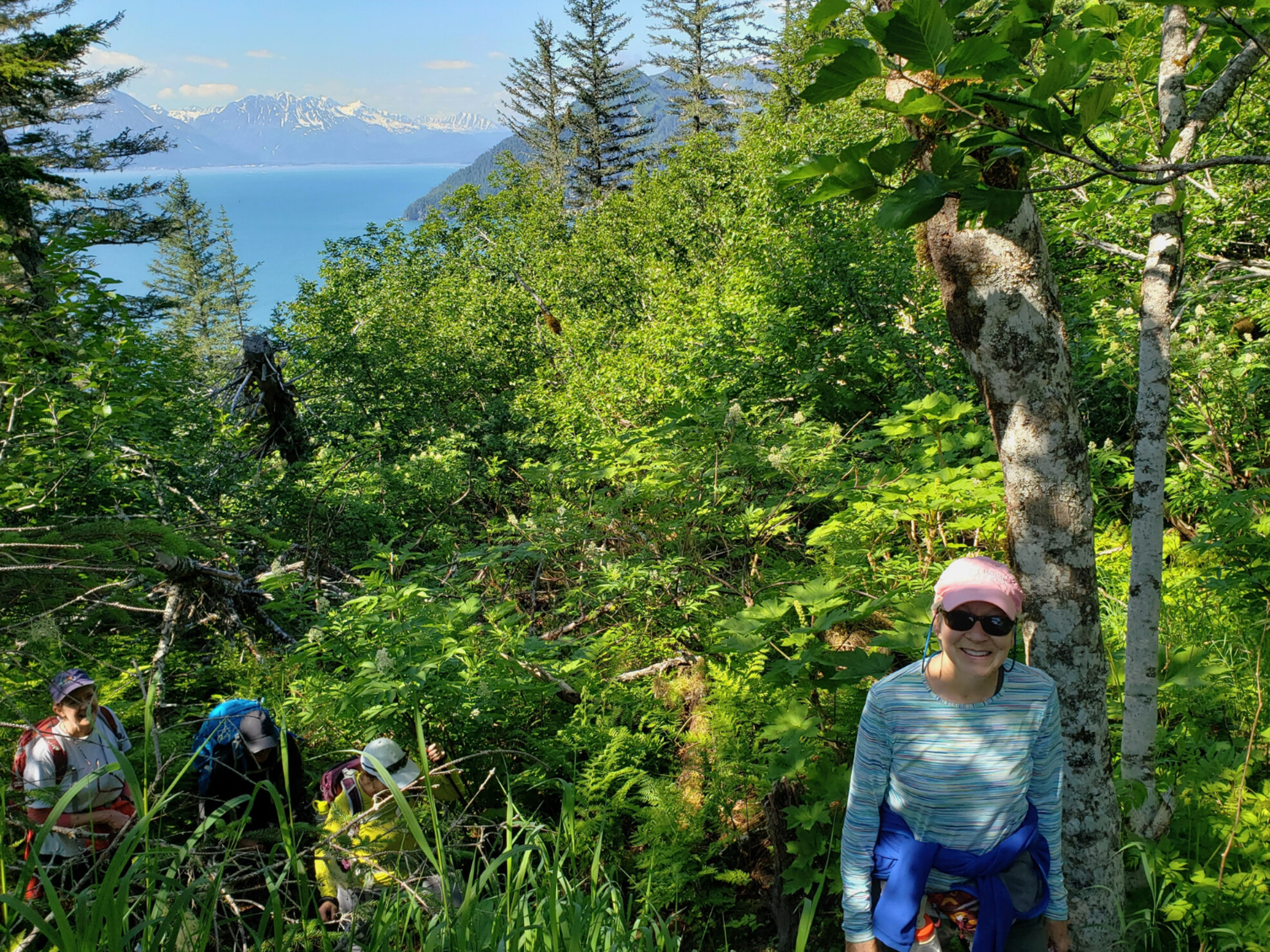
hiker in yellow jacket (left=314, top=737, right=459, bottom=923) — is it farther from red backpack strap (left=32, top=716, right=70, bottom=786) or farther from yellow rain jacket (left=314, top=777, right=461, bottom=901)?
red backpack strap (left=32, top=716, right=70, bottom=786)

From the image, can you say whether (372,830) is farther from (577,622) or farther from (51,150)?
(51,150)

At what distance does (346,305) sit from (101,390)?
817 centimetres

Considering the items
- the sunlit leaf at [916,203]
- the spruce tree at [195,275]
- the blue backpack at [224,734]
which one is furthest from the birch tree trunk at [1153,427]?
the spruce tree at [195,275]

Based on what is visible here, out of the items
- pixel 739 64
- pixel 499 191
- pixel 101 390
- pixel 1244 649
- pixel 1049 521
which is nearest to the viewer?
pixel 1049 521

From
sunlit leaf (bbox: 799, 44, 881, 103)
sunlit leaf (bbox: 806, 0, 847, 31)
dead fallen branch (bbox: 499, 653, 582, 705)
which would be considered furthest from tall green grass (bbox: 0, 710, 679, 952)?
dead fallen branch (bbox: 499, 653, 582, 705)

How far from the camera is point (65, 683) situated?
2.96 meters

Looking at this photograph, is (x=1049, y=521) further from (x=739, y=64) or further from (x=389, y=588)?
(x=739, y=64)

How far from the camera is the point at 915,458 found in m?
5.07

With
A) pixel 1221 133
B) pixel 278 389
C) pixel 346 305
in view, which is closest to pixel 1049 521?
pixel 1221 133

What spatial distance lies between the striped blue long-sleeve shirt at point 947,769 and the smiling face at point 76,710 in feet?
10.1

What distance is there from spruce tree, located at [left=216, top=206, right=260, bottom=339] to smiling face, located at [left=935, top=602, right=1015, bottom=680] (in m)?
58.8

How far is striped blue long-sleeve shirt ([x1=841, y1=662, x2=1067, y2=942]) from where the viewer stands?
6.49 feet

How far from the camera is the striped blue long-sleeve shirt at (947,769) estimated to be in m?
1.98

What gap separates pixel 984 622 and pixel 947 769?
0.41 meters
